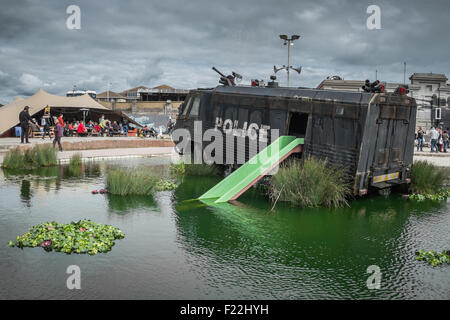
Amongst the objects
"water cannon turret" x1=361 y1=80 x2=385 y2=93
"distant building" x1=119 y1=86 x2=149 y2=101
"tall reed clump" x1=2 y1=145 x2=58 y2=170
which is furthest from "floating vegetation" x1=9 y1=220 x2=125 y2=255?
"distant building" x1=119 y1=86 x2=149 y2=101

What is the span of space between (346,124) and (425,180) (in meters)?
3.75

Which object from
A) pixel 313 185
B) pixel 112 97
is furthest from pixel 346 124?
pixel 112 97

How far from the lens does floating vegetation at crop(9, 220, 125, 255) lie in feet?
21.6

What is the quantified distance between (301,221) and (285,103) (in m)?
3.67

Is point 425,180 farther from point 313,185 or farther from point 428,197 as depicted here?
point 313,185

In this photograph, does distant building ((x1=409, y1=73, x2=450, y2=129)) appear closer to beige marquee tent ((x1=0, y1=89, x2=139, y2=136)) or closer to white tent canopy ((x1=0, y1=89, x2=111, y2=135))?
beige marquee tent ((x1=0, y1=89, x2=139, y2=136))

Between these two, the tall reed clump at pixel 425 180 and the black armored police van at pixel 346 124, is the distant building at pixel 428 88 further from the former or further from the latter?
the black armored police van at pixel 346 124

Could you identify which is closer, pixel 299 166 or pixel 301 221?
pixel 301 221

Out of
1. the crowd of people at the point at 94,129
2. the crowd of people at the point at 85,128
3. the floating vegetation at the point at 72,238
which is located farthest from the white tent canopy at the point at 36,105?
the floating vegetation at the point at 72,238

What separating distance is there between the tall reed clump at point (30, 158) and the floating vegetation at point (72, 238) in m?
9.06
